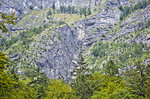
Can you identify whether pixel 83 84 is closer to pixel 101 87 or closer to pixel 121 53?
pixel 101 87

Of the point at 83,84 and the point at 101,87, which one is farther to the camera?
the point at 83,84

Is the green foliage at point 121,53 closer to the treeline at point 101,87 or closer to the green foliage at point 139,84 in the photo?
the treeline at point 101,87

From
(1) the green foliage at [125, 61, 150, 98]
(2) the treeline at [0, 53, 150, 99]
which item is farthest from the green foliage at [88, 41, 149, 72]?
(1) the green foliage at [125, 61, 150, 98]

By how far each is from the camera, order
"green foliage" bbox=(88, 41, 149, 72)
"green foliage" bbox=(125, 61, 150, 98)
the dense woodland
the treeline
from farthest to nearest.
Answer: "green foliage" bbox=(88, 41, 149, 72)
the treeline
"green foliage" bbox=(125, 61, 150, 98)
the dense woodland

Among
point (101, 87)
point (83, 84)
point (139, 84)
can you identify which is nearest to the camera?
point (139, 84)

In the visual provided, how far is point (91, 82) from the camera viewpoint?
136 feet

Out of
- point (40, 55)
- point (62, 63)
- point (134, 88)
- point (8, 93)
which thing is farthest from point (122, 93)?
point (62, 63)

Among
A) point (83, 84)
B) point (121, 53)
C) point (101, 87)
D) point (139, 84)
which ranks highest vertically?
point (139, 84)

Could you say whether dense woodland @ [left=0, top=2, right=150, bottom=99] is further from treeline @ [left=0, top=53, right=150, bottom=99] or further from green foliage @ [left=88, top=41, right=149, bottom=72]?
green foliage @ [left=88, top=41, right=149, bottom=72]

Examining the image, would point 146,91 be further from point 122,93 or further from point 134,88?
point 122,93

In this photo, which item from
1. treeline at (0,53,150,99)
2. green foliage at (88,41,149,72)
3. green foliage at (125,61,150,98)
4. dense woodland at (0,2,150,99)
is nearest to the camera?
dense woodland at (0,2,150,99)

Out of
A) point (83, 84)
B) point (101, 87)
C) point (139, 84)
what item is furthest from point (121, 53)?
point (139, 84)

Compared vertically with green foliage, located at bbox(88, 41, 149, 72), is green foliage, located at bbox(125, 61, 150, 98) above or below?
above

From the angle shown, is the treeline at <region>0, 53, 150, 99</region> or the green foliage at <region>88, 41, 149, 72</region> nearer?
the treeline at <region>0, 53, 150, 99</region>
